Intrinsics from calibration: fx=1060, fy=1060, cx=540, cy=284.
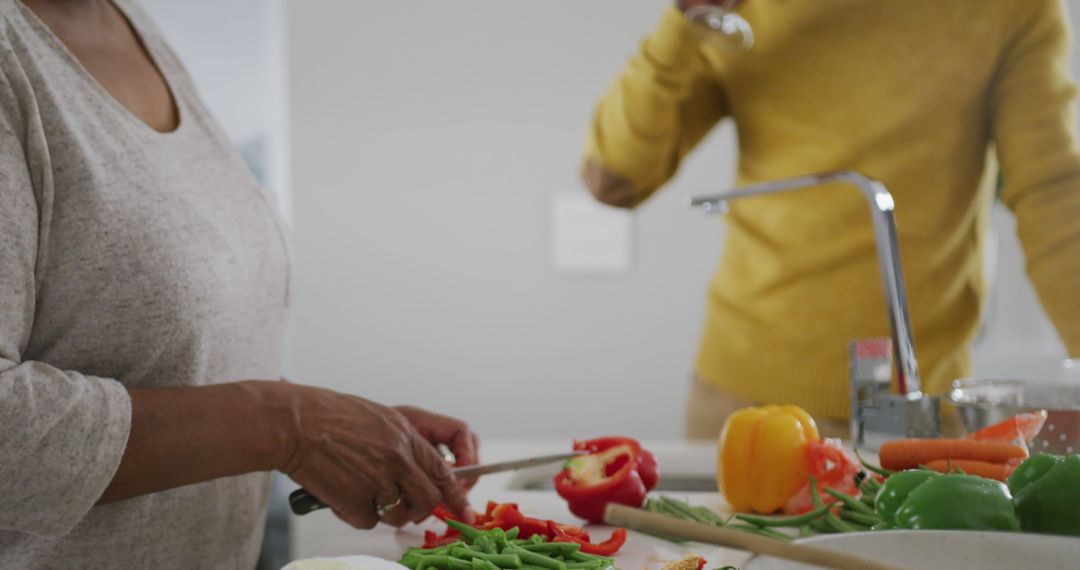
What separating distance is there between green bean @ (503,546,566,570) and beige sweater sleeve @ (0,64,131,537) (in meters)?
0.36

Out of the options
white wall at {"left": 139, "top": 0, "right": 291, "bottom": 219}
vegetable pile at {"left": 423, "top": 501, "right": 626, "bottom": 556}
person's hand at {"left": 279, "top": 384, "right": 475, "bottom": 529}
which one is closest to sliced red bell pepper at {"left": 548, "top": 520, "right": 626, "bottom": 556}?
vegetable pile at {"left": 423, "top": 501, "right": 626, "bottom": 556}

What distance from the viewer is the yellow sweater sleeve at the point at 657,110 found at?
175 centimetres

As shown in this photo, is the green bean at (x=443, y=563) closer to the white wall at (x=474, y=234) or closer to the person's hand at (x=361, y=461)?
the person's hand at (x=361, y=461)

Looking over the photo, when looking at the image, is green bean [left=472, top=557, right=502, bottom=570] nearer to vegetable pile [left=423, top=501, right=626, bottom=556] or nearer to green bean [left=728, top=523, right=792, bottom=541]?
vegetable pile [left=423, top=501, right=626, bottom=556]

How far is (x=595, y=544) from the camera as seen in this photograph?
42.3 inches

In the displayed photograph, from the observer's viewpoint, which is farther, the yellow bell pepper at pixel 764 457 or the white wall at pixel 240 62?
the white wall at pixel 240 62

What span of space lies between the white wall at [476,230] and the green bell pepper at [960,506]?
2.79 m

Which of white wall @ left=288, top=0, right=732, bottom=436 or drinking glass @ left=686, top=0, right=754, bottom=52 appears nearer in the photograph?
drinking glass @ left=686, top=0, right=754, bottom=52

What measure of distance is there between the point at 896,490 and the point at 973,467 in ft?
0.72

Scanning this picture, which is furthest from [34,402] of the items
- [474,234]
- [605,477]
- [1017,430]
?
[474,234]

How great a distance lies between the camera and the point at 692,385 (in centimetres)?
197

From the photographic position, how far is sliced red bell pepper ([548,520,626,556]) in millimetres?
1028

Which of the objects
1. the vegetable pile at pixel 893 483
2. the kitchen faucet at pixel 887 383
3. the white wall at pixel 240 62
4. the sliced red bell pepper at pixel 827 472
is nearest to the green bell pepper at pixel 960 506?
the vegetable pile at pixel 893 483

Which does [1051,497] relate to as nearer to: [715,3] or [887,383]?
[887,383]
